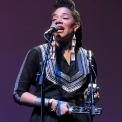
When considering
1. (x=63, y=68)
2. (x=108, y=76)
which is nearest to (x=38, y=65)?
(x=63, y=68)

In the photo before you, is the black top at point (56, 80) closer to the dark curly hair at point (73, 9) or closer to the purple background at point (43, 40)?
the dark curly hair at point (73, 9)

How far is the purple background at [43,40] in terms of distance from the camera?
9.09 feet

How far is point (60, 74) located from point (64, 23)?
255 millimetres

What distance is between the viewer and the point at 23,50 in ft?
9.19

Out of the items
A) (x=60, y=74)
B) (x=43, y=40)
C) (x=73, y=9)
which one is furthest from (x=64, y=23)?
(x=43, y=40)

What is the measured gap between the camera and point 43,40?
2840 mm

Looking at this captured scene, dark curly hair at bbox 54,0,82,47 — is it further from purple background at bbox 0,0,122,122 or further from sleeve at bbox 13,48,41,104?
purple background at bbox 0,0,122,122

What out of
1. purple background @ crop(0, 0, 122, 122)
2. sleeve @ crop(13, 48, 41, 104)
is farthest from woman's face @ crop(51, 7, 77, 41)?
purple background @ crop(0, 0, 122, 122)

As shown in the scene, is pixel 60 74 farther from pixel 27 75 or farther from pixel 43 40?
pixel 43 40

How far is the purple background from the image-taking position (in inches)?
109

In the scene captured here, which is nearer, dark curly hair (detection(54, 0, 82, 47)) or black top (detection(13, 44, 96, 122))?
black top (detection(13, 44, 96, 122))

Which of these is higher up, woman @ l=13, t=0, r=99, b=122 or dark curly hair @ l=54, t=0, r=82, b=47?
dark curly hair @ l=54, t=0, r=82, b=47

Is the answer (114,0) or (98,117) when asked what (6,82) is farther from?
(114,0)

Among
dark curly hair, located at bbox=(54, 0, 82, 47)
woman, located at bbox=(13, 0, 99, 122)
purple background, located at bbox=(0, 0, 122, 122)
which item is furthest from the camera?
purple background, located at bbox=(0, 0, 122, 122)
